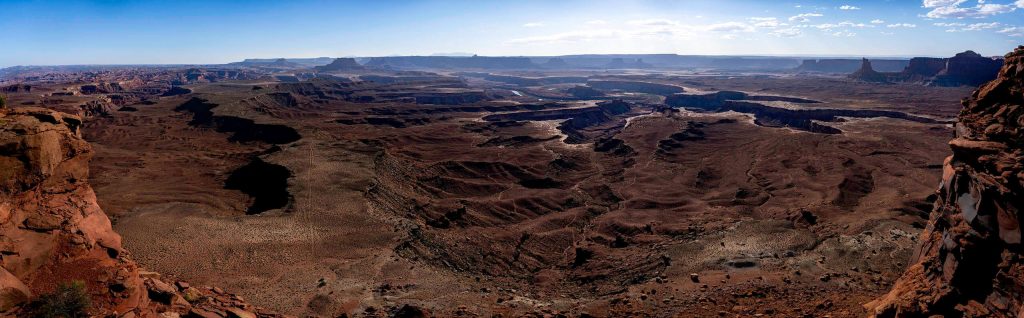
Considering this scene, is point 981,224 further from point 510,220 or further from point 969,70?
point 969,70

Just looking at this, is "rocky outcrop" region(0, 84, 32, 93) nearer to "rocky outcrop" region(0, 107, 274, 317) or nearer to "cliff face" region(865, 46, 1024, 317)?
"rocky outcrop" region(0, 107, 274, 317)

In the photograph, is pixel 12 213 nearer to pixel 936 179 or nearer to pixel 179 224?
pixel 179 224

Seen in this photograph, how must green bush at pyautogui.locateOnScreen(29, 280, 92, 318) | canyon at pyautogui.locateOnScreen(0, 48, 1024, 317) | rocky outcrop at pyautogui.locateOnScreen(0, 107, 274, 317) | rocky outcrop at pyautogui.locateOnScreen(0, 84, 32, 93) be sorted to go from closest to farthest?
1. green bush at pyautogui.locateOnScreen(29, 280, 92, 318)
2. rocky outcrop at pyautogui.locateOnScreen(0, 107, 274, 317)
3. canyon at pyautogui.locateOnScreen(0, 48, 1024, 317)
4. rocky outcrop at pyautogui.locateOnScreen(0, 84, 32, 93)

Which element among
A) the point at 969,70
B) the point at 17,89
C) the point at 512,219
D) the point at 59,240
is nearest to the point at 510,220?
the point at 512,219

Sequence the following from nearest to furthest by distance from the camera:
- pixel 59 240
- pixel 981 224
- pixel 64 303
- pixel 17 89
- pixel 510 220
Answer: pixel 64 303, pixel 981 224, pixel 59 240, pixel 510 220, pixel 17 89

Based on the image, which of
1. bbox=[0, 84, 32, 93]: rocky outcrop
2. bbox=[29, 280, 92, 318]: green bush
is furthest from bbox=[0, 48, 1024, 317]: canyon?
bbox=[0, 84, 32, 93]: rocky outcrop

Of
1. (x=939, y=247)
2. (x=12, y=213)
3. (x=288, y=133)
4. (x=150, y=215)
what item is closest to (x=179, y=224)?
(x=150, y=215)

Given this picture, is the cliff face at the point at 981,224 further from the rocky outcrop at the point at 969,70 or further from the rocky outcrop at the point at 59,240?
the rocky outcrop at the point at 969,70
